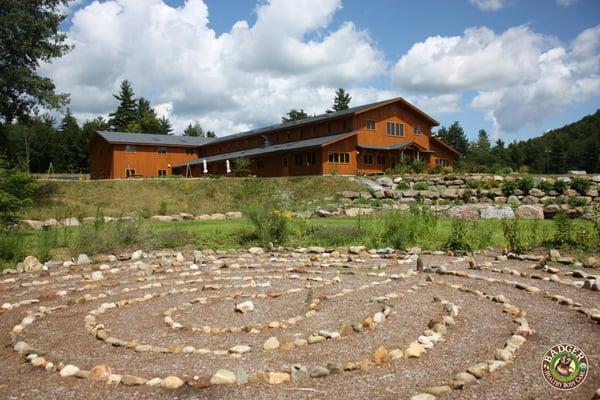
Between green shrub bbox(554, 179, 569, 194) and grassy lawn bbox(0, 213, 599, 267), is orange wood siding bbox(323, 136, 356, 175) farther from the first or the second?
grassy lawn bbox(0, 213, 599, 267)

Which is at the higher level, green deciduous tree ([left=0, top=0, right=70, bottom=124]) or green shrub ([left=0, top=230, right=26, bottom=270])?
green deciduous tree ([left=0, top=0, right=70, bottom=124])

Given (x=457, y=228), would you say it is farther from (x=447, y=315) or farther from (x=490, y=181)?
(x=490, y=181)

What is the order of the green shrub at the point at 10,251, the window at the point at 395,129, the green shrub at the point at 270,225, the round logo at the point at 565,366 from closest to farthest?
the round logo at the point at 565,366, the green shrub at the point at 10,251, the green shrub at the point at 270,225, the window at the point at 395,129

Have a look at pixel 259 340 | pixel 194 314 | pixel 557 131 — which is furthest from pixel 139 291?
pixel 557 131

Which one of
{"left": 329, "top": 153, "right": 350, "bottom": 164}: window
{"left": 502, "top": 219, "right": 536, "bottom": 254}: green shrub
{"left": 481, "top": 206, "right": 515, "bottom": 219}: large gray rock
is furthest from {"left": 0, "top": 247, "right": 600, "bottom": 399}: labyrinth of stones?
{"left": 329, "top": 153, "right": 350, "bottom": 164}: window

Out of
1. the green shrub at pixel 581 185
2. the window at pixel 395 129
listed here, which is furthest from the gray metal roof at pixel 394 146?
the green shrub at pixel 581 185

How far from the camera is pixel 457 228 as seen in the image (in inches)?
467

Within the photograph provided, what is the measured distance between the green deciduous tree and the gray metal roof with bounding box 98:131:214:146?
19.2 metres

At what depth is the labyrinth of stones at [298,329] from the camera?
4.20 metres

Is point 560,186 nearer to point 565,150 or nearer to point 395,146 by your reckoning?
point 395,146

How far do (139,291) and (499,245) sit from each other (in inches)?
338

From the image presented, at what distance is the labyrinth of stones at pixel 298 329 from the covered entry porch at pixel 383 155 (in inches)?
1147

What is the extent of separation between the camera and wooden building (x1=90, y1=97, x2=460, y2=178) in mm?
37969

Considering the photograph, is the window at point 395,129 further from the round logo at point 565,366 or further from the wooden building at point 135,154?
the round logo at point 565,366
